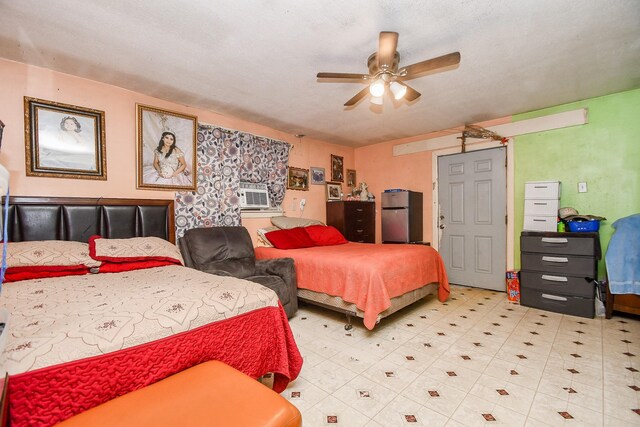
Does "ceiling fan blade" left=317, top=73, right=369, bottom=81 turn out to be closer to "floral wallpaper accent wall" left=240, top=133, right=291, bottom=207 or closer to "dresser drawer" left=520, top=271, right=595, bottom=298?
"floral wallpaper accent wall" left=240, top=133, right=291, bottom=207

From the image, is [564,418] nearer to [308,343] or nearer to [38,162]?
[308,343]

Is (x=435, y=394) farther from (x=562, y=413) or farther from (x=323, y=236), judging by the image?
(x=323, y=236)

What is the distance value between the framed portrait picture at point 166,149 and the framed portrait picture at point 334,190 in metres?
2.48

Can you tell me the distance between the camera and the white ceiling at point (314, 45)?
1830 mm

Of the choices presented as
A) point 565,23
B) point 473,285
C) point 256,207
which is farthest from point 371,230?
point 565,23

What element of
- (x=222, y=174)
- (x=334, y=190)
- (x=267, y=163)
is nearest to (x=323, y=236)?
(x=267, y=163)

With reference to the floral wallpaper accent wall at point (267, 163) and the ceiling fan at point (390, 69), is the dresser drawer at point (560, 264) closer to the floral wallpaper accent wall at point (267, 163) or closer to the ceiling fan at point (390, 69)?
the ceiling fan at point (390, 69)

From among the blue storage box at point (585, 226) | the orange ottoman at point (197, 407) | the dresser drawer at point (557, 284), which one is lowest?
the dresser drawer at point (557, 284)

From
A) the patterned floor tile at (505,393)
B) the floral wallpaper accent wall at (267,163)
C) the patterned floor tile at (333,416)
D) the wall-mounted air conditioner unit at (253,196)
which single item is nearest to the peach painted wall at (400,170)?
the floral wallpaper accent wall at (267,163)

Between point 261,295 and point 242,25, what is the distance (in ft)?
6.09

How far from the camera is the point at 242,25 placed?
1980 millimetres

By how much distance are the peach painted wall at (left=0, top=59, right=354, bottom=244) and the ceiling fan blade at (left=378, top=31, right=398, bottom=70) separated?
2.46 meters

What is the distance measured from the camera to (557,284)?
3.24 m

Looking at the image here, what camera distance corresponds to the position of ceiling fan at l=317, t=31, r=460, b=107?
1936mm
